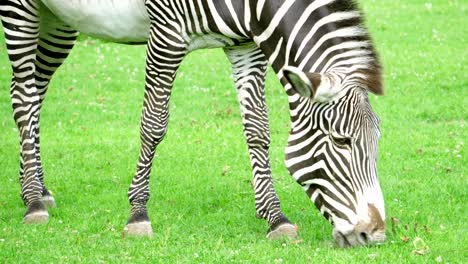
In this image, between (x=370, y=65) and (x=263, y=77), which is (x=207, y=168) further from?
(x=370, y=65)

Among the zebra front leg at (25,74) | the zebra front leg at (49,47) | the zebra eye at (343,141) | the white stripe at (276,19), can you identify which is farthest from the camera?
the zebra front leg at (49,47)

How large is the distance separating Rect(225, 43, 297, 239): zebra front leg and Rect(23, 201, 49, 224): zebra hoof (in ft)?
7.06

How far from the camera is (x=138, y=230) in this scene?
26.7 ft

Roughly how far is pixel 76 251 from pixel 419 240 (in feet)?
9.51

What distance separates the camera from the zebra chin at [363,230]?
6711mm

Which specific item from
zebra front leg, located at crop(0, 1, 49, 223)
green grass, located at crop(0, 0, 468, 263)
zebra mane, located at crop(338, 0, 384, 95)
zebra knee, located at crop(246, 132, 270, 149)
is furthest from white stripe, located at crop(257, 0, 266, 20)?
zebra front leg, located at crop(0, 1, 49, 223)

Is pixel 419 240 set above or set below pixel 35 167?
below

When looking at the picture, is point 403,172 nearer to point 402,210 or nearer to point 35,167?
point 402,210

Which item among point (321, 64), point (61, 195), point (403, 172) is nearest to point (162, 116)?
point (321, 64)

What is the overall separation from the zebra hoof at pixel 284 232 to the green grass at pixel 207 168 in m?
0.11

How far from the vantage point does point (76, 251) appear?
7.66 metres

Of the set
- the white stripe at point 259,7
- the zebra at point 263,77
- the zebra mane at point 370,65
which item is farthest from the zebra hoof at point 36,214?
the zebra mane at point 370,65

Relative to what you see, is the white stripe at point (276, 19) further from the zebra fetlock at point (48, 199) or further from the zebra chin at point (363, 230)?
the zebra fetlock at point (48, 199)

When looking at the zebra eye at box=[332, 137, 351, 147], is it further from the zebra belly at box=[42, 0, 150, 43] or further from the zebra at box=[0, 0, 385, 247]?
the zebra belly at box=[42, 0, 150, 43]
